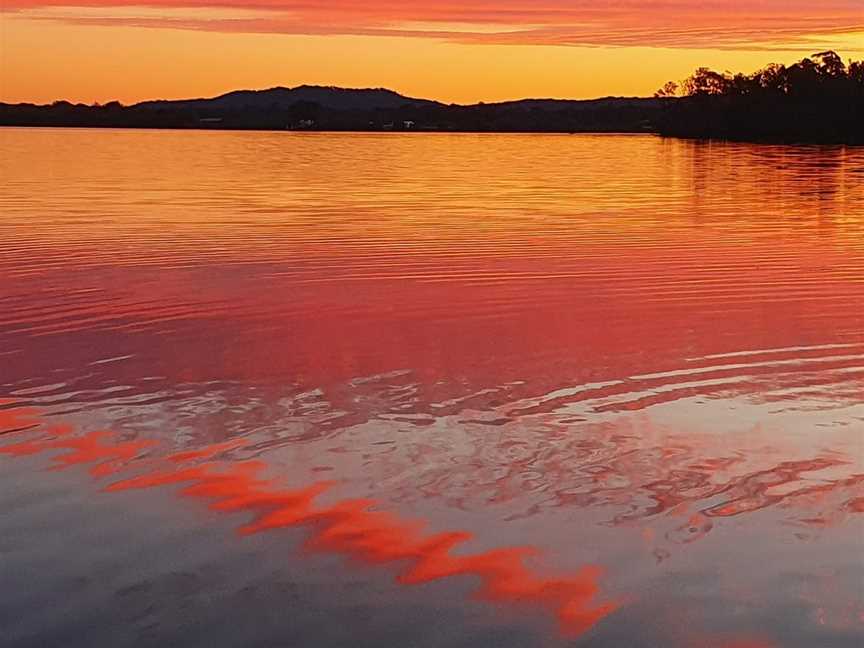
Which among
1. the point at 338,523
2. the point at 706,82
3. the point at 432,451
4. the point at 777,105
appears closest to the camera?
the point at 338,523

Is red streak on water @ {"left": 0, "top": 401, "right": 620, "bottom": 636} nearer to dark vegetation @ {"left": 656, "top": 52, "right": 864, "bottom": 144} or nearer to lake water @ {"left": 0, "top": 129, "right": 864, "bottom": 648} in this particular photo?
lake water @ {"left": 0, "top": 129, "right": 864, "bottom": 648}

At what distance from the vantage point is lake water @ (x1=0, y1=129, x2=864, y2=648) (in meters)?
6.36

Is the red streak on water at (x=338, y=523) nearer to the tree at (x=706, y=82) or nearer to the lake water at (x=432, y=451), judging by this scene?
the lake water at (x=432, y=451)

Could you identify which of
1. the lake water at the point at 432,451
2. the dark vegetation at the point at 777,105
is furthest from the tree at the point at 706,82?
the lake water at the point at 432,451

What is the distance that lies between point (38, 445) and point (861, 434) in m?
6.08

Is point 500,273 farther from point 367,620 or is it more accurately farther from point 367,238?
point 367,620

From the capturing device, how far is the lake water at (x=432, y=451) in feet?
20.9

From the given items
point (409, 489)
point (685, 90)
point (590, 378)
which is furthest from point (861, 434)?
point (685, 90)

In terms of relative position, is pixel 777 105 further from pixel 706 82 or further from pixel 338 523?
pixel 338 523

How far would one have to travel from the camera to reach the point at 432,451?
29.9ft

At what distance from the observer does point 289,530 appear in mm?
7473

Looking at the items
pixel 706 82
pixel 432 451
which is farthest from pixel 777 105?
pixel 432 451

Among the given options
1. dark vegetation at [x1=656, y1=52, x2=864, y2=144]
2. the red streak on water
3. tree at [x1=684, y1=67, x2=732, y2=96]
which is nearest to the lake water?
the red streak on water

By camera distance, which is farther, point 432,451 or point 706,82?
point 706,82
